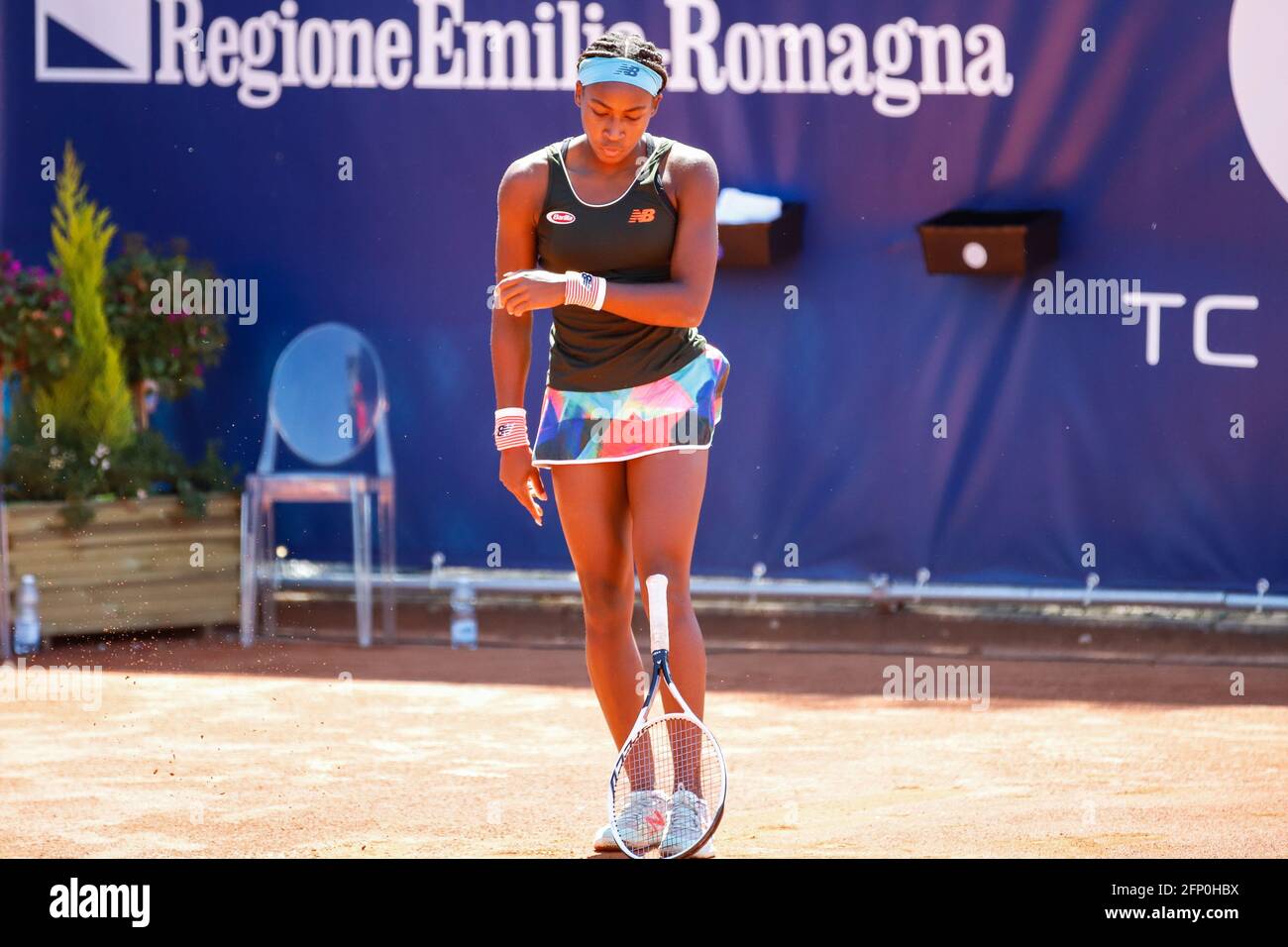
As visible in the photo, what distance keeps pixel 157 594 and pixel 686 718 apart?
4514 millimetres

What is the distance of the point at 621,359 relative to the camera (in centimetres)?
414

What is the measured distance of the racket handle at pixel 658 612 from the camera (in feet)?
13.0

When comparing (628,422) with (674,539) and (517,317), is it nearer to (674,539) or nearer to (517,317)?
(674,539)

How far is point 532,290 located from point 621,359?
12.7 inches

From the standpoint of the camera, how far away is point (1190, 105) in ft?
24.8

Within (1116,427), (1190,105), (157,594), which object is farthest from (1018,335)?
(157,594)

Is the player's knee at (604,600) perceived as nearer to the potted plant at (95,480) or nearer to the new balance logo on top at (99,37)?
the potted plant at (95,480)

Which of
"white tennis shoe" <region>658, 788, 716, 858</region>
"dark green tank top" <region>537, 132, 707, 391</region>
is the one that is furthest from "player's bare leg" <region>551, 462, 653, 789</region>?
"white tennis shoe" <region>658, 788, 716, 858</region>

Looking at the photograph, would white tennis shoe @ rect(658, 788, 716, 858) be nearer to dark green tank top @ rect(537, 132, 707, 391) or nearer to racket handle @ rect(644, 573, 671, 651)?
racket handle @ rect(644, 573, 671, 651)

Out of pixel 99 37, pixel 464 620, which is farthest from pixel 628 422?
pixel 99 37

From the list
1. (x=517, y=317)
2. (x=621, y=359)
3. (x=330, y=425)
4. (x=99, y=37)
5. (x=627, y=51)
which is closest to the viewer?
(x=627, y=51)

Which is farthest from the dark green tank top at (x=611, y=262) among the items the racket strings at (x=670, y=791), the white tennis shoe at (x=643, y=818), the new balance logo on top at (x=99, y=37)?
the new balance logo on top at (x=99, y=37)

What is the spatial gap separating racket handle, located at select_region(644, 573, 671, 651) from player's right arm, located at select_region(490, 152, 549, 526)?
304 millimetres

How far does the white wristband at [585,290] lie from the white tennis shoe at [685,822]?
1.05m
